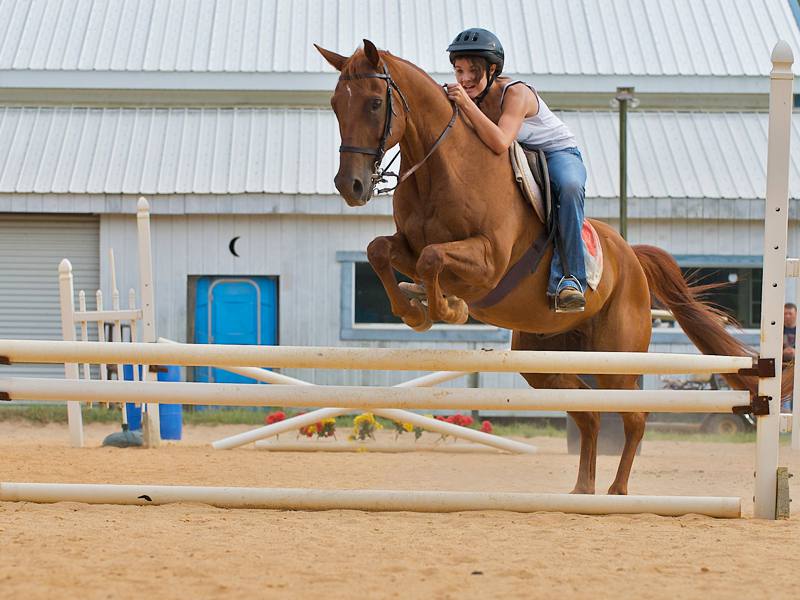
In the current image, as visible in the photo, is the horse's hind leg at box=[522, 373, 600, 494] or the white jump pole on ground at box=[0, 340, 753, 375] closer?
the white jump pole on ground at box=[0, 340, 753, 375]

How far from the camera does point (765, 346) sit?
519 centimetres

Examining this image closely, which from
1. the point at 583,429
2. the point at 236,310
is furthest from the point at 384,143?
the point at 236,310

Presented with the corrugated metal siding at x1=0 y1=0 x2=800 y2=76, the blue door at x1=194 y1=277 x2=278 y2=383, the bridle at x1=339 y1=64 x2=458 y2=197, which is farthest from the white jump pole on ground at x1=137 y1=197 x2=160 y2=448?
the corrugated metal siding at x1=0 y1=0 x2=800 y2=76

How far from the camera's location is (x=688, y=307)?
267 inches

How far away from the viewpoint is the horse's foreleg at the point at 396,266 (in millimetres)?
5016

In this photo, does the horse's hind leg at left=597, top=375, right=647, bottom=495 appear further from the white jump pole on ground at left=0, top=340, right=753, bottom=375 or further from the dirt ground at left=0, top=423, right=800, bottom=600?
the white jump pole on ground at left=0, top=340, right=753, bottom=375

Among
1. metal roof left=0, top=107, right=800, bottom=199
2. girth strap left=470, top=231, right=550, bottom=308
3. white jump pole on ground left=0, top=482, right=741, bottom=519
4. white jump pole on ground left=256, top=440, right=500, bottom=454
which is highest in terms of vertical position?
metal roof left=0, top=107, right=800, bottom=199

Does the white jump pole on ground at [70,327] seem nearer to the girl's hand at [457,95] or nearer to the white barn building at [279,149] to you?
the girl's hand at [457,95]

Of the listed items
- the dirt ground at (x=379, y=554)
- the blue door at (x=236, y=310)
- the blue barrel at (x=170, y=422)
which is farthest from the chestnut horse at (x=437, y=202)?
the blue door at (x=236, y=310)

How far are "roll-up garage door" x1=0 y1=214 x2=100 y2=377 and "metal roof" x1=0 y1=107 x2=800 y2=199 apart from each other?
2.15 ft

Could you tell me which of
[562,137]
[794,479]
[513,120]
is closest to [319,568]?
[513,120]

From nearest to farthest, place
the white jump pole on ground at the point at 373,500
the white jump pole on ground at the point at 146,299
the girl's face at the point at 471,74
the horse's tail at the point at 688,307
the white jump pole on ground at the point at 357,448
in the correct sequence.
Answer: the white jump pole on ground at the point at 373,500 → the girl's face at the point at 471,74 → the horse's tail at the point at 688,307 → the white jump pole on ground at the point at 146,299 → the white jump pole on ground at the point at 357,448

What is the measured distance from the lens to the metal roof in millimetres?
14898

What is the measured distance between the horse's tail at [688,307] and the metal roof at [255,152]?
780 cm
